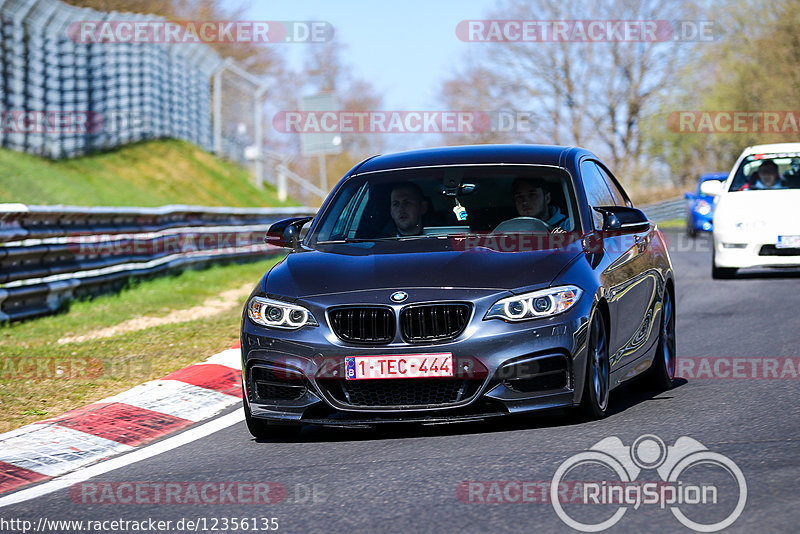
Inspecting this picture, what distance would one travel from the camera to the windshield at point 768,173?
16078 millimetres

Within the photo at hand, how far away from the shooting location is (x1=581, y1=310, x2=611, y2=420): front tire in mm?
6391

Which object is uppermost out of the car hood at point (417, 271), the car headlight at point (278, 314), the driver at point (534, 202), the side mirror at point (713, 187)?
the driver at point (534, 202)

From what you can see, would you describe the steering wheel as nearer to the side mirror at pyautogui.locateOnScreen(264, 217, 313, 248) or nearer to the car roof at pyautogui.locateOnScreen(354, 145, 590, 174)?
the car roof at pyautogui.locateOnScreen(354, 145, 590, 174)

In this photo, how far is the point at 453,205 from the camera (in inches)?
301

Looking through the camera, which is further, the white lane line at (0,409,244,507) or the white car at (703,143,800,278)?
the white car at (703,143,800,278)

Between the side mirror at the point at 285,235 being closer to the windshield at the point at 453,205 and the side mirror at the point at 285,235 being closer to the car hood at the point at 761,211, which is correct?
the windshield at the point at 453,205

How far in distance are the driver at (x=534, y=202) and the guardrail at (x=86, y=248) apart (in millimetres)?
6388

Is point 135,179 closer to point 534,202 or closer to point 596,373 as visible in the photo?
point 534,202

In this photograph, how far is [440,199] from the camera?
25.1 feet

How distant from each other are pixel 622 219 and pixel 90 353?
4760mm

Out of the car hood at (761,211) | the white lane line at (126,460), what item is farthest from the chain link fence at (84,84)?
the white lane line at (126,460)

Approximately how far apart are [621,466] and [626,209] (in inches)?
92.8

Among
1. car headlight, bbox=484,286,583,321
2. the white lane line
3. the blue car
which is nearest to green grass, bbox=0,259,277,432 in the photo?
the white lane line

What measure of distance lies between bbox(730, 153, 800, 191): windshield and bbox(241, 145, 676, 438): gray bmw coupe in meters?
9.13
